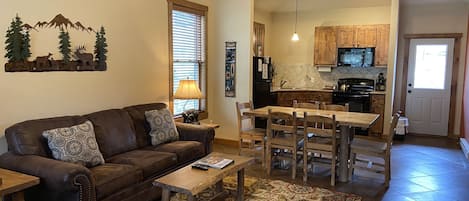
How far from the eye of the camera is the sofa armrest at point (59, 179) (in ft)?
9.07

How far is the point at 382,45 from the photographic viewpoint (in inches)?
278

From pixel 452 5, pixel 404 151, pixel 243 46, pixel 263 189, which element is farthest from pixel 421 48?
pixel 263 189

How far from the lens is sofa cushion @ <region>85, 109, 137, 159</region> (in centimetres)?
379

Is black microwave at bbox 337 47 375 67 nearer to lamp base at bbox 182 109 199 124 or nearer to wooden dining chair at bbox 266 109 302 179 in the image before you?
wooden dining chair at bbox 266 109 302 179

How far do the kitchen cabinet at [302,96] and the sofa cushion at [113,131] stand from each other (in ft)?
12.8

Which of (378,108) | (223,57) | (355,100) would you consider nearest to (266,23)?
(223,57)

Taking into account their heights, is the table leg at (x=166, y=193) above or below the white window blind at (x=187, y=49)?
below

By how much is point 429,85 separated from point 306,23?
2.82 meters

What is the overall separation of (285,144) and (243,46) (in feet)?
6.78

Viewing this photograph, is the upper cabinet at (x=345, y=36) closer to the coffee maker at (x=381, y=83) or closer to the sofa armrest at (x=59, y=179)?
the coffee maker at (x=381, y=83)

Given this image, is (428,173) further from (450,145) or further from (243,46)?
(243,46)

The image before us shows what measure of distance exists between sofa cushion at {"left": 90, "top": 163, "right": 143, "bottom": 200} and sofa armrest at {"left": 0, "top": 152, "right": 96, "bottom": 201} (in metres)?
0.12

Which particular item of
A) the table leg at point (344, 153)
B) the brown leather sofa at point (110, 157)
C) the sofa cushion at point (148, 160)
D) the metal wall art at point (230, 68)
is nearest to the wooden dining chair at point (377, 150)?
the table leg at point (344, 153)

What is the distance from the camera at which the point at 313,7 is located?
7754 millimetres
